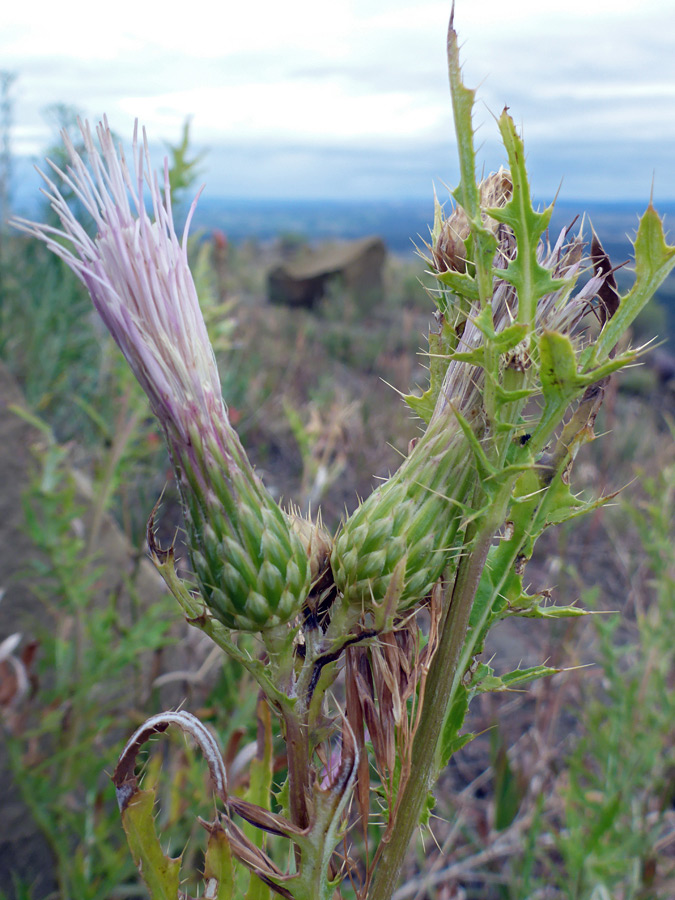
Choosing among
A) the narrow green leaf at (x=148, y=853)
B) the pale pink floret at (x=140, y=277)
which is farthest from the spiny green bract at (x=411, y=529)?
the narrow green leaf at (x=148, y=853)

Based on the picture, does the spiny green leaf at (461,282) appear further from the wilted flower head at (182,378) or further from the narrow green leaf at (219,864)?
the narrow green leaf at (219,864)

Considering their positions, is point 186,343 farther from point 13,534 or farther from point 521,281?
point 13,534

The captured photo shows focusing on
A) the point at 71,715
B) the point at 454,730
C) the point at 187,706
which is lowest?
the point at 187,706

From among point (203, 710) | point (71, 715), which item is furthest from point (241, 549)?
point (71, 715)

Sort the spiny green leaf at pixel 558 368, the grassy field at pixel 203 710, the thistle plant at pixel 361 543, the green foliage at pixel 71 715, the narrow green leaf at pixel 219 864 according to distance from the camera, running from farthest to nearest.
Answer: the grassy field at pixel 203 710 → the green foliage at pixel 71 715 → the narrow green leaf at pixel 219 864 → the thistle plant at pixel 361 543 → the spiny green leaf at pixel 558 368

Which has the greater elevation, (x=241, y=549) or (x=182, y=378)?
(x=182, y=378)

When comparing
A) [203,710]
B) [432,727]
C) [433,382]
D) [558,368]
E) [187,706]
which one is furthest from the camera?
[187,706]

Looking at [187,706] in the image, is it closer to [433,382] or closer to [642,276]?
[433,382]
